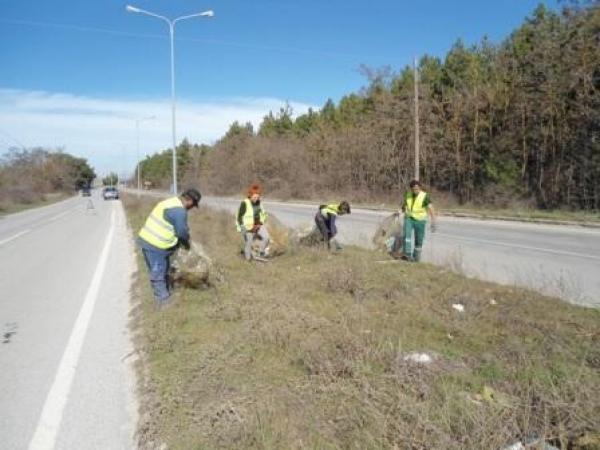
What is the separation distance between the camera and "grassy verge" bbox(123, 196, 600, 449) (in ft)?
10.9

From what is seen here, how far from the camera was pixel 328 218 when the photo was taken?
10984mm

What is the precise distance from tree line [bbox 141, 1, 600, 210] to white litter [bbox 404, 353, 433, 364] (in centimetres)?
2158

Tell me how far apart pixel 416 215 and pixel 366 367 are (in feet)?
19.7

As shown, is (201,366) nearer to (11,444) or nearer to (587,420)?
(11,444)

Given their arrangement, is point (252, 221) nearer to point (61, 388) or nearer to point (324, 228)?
point (324, 228)

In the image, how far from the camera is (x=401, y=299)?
6.88 metres

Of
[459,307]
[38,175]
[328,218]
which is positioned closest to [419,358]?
[459,307]

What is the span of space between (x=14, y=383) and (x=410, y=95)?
114 feet

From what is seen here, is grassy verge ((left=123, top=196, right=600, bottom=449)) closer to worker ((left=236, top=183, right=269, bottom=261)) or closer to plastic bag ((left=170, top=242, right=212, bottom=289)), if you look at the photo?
plastic bag ((left=170, top=242, right=212, bottom=289))

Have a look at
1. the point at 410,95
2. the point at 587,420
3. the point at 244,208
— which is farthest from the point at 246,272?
the point at 410,95

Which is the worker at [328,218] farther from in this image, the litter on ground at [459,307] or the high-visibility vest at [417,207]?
the litter on ground at [459,307]

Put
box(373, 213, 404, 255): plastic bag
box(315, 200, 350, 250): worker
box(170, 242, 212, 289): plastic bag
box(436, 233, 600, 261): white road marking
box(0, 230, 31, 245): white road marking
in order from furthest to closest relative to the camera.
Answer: box(0, 230, 31, 245): white road marking, box(436, 233, 600, 261): white road marking, box(373, 213, 404, 255): plastic bag, box(315, 200, 350, 250): worker, box(170, 242, 212, 289): plastic bag

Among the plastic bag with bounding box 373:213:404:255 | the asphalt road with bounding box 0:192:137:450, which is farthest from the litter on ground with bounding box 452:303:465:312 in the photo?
the plastic bag with bounding box 373:213:404:255

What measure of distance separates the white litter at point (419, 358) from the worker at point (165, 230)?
3386 mm
